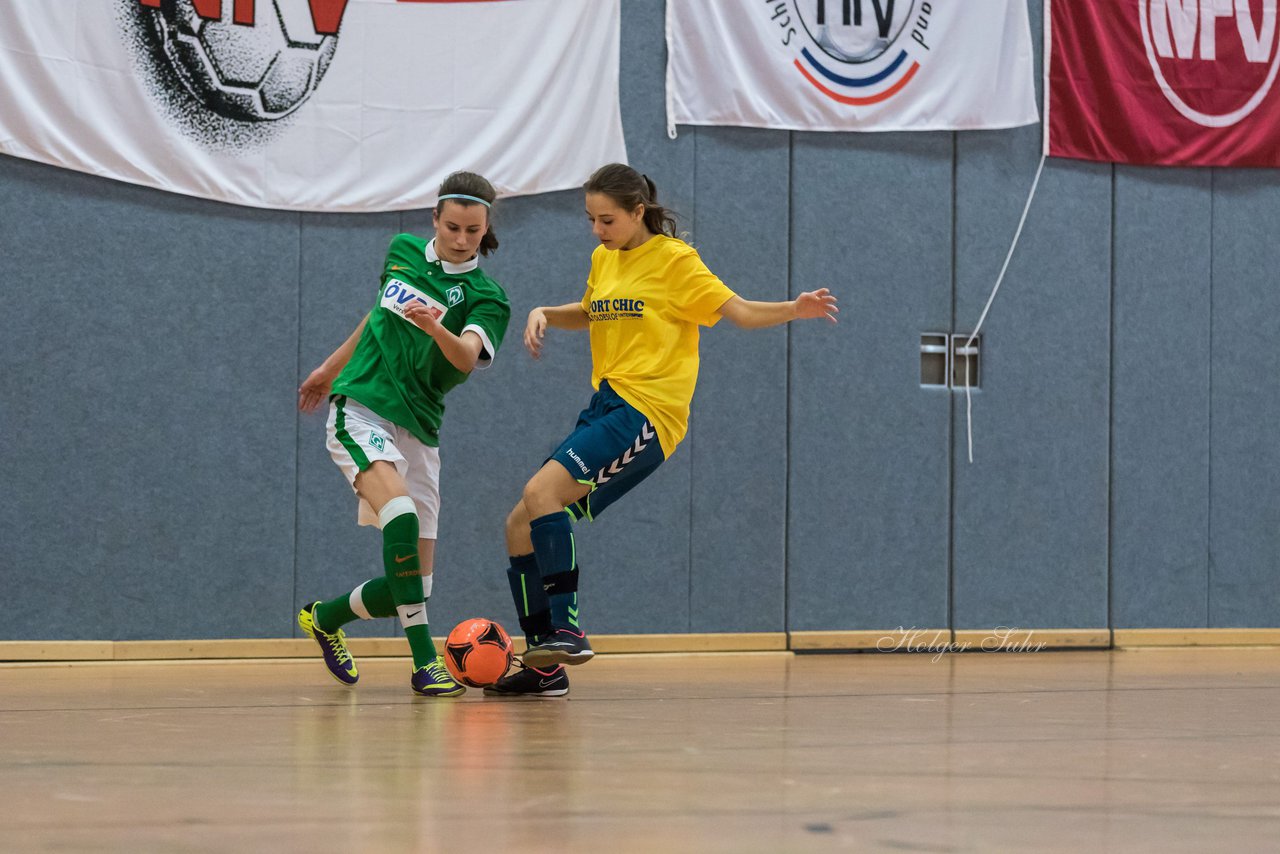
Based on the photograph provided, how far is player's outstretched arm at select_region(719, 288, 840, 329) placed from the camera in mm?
4340

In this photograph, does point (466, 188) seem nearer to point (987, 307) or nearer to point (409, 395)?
point (409, 395)

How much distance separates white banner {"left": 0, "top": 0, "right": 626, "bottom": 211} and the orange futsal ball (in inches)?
95.3

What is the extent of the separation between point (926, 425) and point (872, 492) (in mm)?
414

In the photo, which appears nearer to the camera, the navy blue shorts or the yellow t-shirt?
the navy blue shorts

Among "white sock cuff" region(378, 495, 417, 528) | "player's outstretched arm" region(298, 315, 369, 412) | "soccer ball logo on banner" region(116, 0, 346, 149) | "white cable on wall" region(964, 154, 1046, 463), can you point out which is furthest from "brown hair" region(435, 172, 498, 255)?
"white cable on wall" region(964, 154, 1046, 463)

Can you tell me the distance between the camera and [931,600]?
6.84 metres

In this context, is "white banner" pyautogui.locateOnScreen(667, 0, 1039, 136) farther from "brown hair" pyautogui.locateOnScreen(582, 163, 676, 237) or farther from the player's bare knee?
the player's bare knee

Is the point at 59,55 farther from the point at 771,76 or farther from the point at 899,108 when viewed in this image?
the point at 899,108

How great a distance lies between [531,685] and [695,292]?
1.30 m

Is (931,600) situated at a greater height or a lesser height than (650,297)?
lesser

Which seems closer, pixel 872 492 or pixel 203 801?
pixel 203 801

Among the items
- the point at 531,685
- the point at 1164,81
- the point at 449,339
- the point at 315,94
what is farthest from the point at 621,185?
the point at 1164,81

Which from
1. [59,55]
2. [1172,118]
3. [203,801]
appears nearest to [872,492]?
[1172,118]

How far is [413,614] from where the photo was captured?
4.32 m
